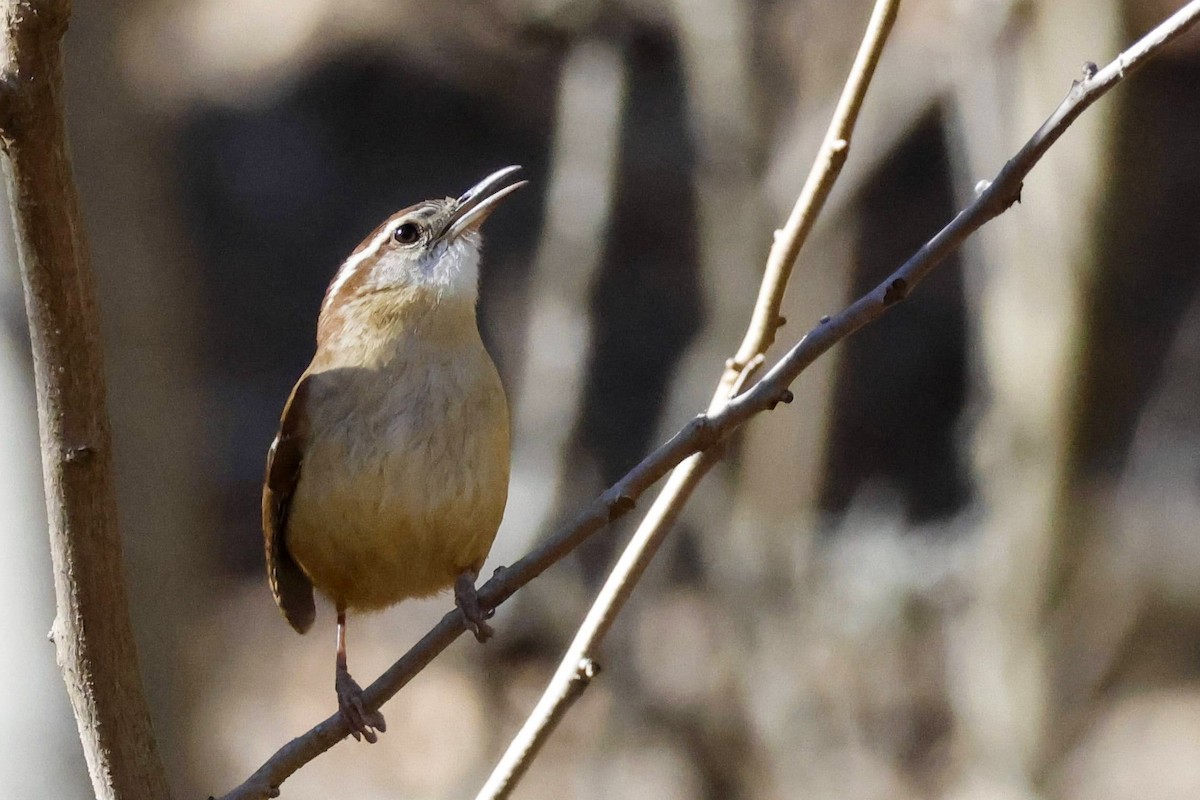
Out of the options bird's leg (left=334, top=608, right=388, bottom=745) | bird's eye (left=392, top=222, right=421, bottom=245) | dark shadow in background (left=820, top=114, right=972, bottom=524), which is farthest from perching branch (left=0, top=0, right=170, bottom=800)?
dark shadow in background (left=820, top=114, right=972, bottom=524)

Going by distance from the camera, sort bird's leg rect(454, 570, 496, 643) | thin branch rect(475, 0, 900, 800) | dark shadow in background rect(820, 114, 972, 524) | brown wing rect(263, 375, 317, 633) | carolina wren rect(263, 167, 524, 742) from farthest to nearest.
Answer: dark shadow in background rect(820, 114, 972, 524)
brown wing rect(263, 375, 317, 633)
carolina wren rect(263, 167, 524, 742)
bird's leg rect(454, 570, 496, 643)
thin branch rect(475, 0, 900, 800)

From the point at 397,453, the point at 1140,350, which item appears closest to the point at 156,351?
the point at 397,453

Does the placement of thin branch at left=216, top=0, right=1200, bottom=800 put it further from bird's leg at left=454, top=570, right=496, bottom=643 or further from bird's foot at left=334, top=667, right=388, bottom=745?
bird's foot at left=334, top=667, right=388, bottom=745

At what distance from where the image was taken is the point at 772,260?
2.46 metres

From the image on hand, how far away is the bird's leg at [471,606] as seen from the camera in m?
2.84

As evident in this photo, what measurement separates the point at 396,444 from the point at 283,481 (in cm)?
43

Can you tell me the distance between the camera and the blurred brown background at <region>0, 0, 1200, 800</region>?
5.90 meters

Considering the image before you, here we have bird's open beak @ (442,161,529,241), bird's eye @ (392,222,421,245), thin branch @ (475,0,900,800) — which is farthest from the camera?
bird's eye @ (392,222,421,245)

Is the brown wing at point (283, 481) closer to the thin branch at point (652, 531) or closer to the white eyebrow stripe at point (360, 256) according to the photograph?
the white eyebrow stripe at point (360, 256)

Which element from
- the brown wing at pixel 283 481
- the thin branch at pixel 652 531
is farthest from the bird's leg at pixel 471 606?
the brown wing at pixel 283 481

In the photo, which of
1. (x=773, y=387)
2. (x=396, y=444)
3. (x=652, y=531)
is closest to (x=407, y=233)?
(x=396, y=444)

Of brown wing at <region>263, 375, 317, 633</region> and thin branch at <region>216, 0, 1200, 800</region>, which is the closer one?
thin branch at <region>216, 0, 1200, 800</region>

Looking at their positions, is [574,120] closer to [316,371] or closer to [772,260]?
[316,371]

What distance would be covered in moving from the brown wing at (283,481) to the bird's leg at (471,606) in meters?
0.54
